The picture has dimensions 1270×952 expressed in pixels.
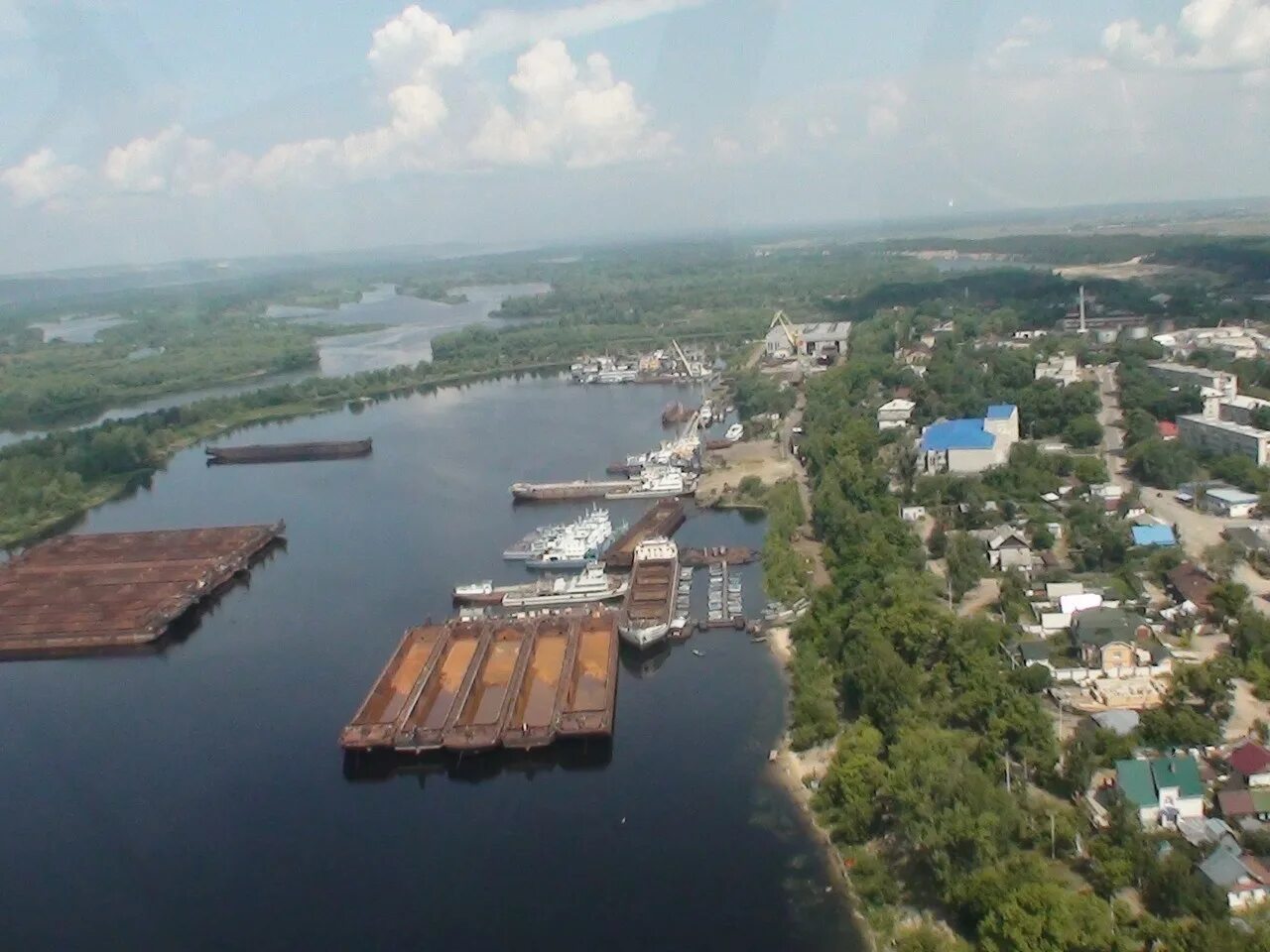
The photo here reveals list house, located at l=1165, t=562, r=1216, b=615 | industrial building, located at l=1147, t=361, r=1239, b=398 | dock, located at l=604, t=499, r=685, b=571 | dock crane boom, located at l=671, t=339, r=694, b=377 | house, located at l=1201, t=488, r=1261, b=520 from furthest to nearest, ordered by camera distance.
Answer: dock crane boom, located at l=671, t=339, r=694, b=377
industrial building, located at l=1147, t=361, r=1239, b=398
dock, located at l=604, t=499, r=685, b=571
house, located at l=1201, t=488, r=1261, b=520
house, located at l=1165, t=562, r=1216, b=615

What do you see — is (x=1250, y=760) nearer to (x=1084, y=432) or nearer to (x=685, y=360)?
(x=1084, y=432)

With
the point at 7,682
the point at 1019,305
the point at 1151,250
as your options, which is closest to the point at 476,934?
the point at 7,682

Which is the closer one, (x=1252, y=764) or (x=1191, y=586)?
(x=1252, y=764)

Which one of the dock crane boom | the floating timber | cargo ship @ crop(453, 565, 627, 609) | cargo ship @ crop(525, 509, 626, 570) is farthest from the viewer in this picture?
the dock crane boom

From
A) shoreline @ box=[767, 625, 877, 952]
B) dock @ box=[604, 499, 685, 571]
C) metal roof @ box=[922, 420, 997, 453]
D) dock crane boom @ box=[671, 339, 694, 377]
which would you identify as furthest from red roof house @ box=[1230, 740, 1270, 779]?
dock crane boom @ box=[671, 339, 694, 377]

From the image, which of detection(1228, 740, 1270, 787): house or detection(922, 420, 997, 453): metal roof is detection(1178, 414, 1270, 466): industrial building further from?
detection(1228, 740, 1270, 787): house

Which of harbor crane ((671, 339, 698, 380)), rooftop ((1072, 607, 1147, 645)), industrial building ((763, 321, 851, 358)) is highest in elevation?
rooftop ((1072, 607, 1147, 645))

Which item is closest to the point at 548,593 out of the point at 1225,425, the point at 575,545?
the point at 575,545
